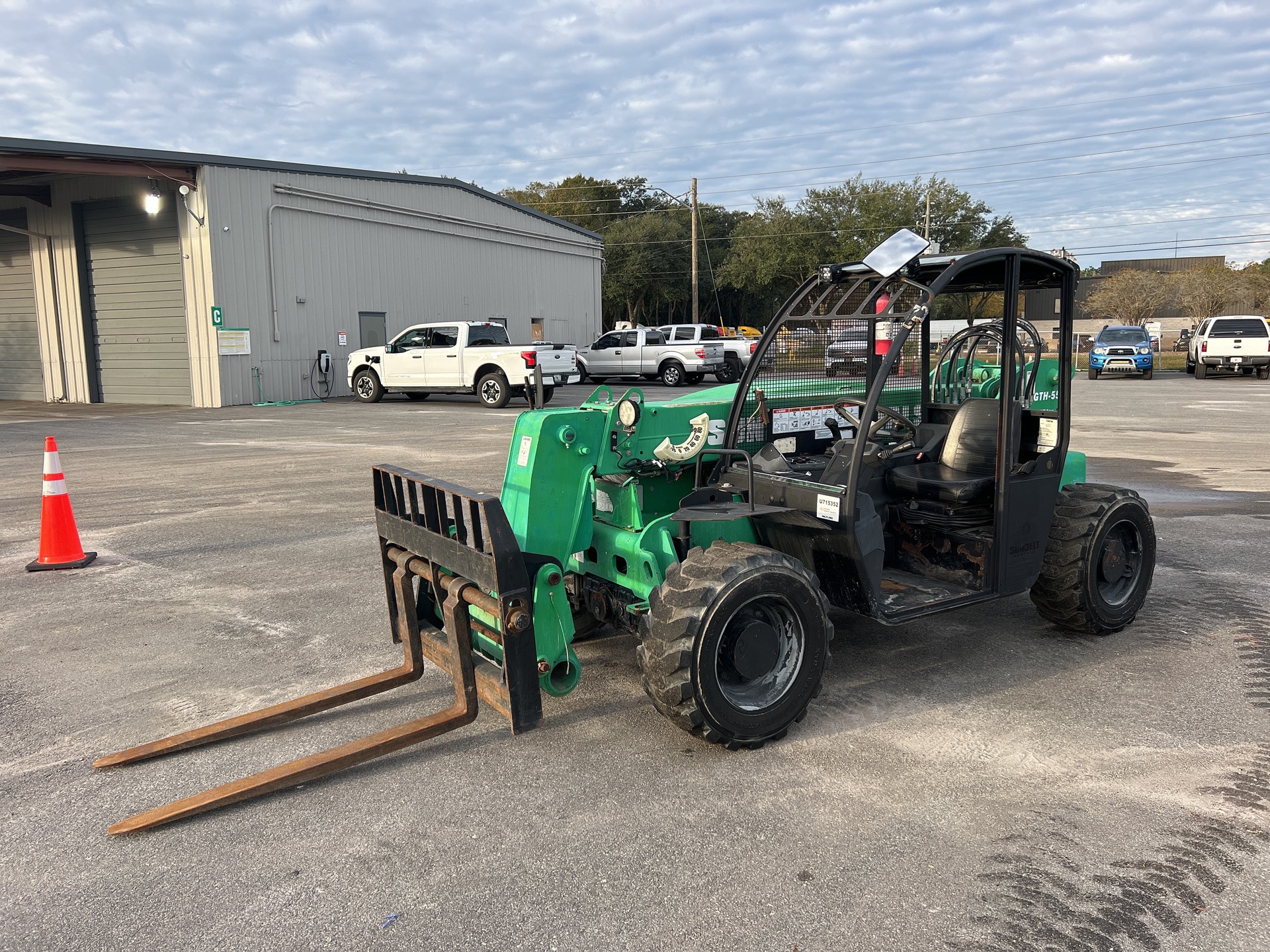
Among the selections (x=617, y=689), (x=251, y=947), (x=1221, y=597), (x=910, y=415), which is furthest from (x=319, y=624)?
(x=1221, y=597)

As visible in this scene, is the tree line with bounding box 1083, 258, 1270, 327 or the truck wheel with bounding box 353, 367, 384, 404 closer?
the truck wheel with bounding box 353, 367, 384, 404

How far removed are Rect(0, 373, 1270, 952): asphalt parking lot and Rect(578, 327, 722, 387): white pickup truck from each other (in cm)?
2172

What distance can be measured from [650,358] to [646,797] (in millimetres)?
25511

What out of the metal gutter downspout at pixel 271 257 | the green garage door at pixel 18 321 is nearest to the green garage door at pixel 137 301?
the metal gutter downspout at pixel 271 257

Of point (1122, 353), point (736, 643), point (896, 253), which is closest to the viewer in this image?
point (736, 643)

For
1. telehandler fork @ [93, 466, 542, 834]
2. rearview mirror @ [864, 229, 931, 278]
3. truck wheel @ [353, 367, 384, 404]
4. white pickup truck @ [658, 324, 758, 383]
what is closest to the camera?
telehandler fork @ [93, 466, 542, 834]

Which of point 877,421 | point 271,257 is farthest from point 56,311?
point 877,421

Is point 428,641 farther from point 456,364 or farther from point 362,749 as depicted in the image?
point 456,364

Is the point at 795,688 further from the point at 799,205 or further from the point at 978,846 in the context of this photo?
the point at 799,205

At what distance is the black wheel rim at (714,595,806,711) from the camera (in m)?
3.84

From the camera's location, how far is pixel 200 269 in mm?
21922

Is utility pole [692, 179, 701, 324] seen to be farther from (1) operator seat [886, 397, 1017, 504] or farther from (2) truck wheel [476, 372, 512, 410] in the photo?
(1) operator seat [886, 397, 1017, 504]

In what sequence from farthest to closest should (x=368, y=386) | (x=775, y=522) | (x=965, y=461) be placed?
(x=368, y=386) < (x=965, y=461) < (x=775, y=522)

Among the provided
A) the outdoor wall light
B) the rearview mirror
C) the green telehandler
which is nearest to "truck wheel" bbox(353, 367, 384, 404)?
the outdoor wall light
